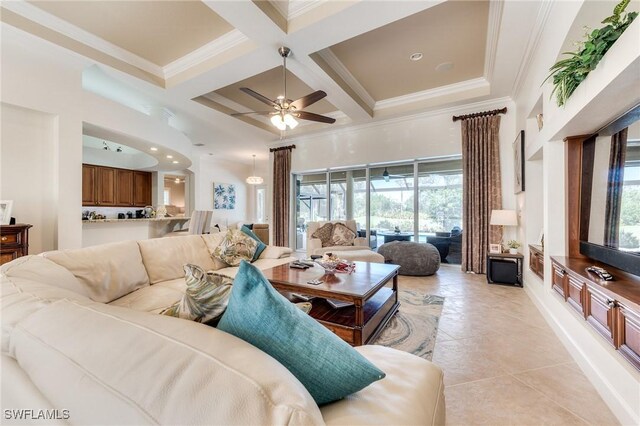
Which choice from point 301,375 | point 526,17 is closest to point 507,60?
point 526,17

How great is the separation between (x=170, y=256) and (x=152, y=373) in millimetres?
2437

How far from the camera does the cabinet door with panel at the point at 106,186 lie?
6.30 m

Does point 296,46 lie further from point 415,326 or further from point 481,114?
point 481,114

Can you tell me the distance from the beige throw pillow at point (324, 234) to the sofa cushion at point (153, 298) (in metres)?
2.64

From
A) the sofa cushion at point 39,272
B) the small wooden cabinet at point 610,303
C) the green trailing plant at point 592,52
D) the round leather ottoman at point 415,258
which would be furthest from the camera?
the round leather ottoman at point 415,258

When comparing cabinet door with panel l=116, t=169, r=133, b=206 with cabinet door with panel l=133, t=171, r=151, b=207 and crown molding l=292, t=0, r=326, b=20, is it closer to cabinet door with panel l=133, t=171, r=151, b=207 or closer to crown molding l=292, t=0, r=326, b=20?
cabinet door with panel l=133, t=171, r=151, b=207

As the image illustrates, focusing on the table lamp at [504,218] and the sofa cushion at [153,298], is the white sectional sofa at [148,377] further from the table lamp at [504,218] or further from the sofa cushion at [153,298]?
the table lamp at [504,218]

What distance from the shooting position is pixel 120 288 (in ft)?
6.77

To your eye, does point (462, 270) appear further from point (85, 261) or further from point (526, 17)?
point (85, 261)

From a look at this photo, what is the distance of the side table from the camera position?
147 inches

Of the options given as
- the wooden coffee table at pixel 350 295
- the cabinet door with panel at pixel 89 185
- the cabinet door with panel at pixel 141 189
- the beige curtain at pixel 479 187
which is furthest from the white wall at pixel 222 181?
the beige curtain at pixel 479 187

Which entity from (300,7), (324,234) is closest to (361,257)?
(324,234)

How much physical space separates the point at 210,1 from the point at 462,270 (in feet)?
16.4

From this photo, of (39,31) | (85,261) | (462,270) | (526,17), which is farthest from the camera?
(462,270)
